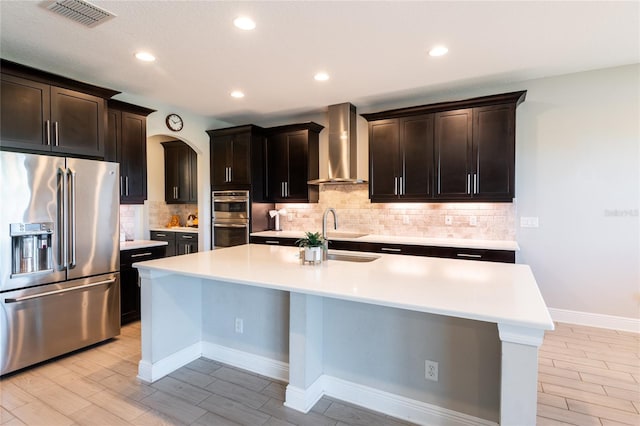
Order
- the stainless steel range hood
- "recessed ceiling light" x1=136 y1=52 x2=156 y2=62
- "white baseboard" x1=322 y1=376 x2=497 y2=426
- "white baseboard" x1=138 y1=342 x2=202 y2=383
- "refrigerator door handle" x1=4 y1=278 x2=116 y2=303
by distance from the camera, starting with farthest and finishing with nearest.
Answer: the stainless steel range hood, "recessed ceiling light" x1=136 y1=52 x2=156 y2=62, "refrigerator door handle" x1=4 y1=278 x2=116 y2=303, "white baseboard" x1=138 y1=342 x2=202 y2=383, "white baseboard" x1=322 y1=376 x2=497 y2=426

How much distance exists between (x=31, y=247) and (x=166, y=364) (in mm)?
1430

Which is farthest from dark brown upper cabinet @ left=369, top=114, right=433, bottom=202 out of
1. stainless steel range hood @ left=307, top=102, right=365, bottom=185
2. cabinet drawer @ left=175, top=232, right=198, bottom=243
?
cabinet drawer @ left=175, top=232, right=198, bottom=243

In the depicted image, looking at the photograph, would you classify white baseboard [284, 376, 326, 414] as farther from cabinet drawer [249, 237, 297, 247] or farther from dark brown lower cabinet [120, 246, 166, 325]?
cabinet drawer [249, 237, 297, 247]

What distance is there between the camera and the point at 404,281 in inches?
74.2

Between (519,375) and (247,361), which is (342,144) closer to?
(247,361)

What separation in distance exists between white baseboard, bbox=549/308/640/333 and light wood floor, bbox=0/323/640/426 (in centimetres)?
56

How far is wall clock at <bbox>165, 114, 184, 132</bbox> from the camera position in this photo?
4.61 m

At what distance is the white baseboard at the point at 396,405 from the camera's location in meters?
1.87

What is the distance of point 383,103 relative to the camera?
4500 millimetres

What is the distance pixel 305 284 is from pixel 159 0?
2.03m

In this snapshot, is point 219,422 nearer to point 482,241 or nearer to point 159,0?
point 159,0

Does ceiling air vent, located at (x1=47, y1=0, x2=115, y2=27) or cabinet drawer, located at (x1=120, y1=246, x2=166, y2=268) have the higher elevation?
ceiling air vent, located at (x1=47, y1=0, x2=115, y2=27)

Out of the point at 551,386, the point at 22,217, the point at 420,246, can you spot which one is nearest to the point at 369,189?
the point at 420,246

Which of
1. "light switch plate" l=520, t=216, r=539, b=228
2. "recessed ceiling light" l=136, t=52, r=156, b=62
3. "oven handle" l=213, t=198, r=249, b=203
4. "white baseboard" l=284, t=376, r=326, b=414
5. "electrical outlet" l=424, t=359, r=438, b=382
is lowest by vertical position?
"white baseboard" l=284, t=376, r=326, b=414
